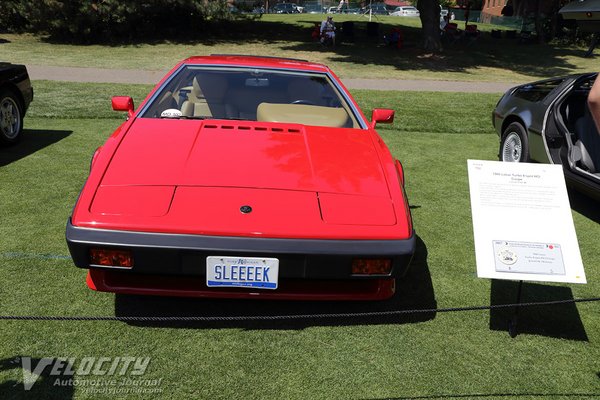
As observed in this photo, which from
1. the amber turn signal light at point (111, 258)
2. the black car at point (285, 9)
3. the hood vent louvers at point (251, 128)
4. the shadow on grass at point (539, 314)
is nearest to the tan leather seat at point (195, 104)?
the hood vent louvers at point (251, 128)

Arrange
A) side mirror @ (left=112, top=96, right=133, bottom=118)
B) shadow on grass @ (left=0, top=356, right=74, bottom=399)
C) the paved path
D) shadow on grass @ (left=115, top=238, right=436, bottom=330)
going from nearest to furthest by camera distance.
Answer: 1. shadow on grass @ (left=0, top=356, right=74, bottom=399)
2. shadow on grass @ (left=115, top=238, right=436, bottom=330)
3. side mirror @ (left=112, top=96, right=133, bottom=118)
4. the paved path

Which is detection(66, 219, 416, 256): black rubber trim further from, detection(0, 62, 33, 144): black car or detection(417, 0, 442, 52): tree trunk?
detection(417, 0, 442, 52): tree trunk

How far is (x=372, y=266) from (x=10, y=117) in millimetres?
5488

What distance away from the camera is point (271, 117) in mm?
3816

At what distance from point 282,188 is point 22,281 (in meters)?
1.79

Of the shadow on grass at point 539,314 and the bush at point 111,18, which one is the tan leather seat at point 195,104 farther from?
the bush at point 111,18

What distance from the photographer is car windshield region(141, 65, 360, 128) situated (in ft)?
12.7

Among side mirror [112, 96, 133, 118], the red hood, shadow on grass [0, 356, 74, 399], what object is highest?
side mirror [112, 96, 133, 118]

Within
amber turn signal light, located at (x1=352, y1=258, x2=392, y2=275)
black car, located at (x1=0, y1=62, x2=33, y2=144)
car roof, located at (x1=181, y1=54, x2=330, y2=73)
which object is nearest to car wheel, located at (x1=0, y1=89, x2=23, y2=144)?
black car, located at (x1=0, y1=62, x2=33, y2=144)

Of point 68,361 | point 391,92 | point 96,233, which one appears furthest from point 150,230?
point 391,92

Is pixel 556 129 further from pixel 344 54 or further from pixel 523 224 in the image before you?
pixel 344 54

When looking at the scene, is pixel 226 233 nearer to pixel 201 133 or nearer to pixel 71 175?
pixel 201 133

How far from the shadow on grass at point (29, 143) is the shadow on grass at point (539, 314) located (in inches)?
206

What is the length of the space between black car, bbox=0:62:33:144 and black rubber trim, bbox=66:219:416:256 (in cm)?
433
